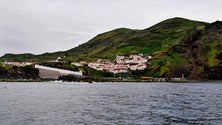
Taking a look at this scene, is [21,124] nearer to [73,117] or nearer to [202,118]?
[73,117]

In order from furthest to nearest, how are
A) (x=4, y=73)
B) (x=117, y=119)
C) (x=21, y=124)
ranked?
(x=4, y=73) → (x=117, y=119) → (x=21, y=124)

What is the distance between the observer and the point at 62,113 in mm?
49969

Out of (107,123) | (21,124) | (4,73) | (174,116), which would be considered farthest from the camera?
(4,73)

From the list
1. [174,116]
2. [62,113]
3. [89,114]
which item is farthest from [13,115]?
[174,116]

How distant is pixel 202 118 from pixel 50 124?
2138 cm

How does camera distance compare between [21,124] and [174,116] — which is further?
[174,116]

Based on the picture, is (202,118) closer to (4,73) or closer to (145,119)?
(145,119)

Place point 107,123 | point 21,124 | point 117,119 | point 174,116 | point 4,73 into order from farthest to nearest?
point 4,73
point 174,116
point 117,119
point 107,123
point 21,124

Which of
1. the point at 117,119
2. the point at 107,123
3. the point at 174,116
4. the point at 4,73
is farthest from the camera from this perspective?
the point at 4,73

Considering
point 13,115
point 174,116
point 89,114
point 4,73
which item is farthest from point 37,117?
point 4,73

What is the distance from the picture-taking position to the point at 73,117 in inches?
1823

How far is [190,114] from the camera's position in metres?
51.8

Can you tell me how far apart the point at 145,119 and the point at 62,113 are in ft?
41.4

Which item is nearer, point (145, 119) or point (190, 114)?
point (145, 119)
